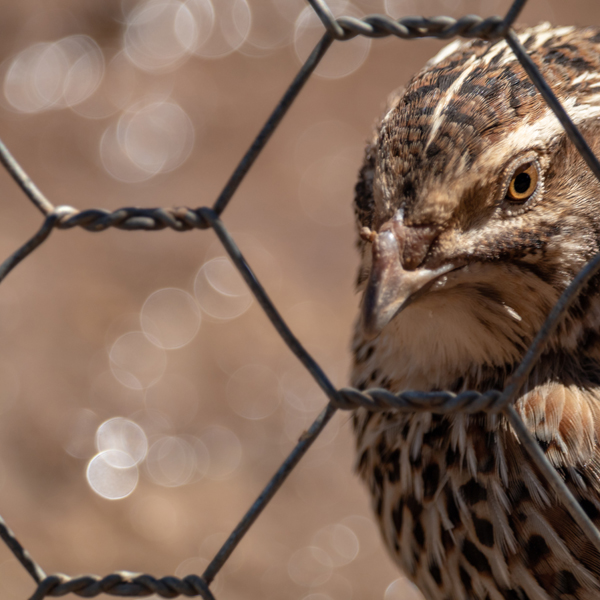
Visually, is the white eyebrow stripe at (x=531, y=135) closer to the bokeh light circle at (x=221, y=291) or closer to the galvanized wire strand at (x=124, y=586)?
the galvanized wire strand at (x=124, y=586)

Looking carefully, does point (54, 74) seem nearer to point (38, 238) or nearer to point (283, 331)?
point (38, 238)

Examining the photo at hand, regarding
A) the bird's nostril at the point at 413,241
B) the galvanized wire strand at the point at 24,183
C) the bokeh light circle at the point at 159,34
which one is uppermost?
the bokeh light circle at the point at 159,34

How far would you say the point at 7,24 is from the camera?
550cm

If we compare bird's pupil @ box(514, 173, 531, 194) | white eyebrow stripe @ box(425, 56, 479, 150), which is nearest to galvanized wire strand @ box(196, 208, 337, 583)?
white eyebrow stripe @ box(425, 56, 479, 150)

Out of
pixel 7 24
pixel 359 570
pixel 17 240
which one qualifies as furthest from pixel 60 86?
pixel 359 570

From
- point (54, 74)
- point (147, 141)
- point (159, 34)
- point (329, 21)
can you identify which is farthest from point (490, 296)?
point (159, 34)

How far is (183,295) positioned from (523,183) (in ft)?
10.4

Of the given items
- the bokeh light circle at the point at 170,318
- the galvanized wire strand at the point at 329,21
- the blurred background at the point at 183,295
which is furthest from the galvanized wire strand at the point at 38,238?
the bokeh light circle at the point at 170,318

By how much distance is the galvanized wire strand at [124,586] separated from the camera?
4.14ft

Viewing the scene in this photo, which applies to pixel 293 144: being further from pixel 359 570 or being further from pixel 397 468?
pixel 397 468

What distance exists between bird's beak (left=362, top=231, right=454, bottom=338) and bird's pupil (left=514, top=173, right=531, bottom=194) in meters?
0.22

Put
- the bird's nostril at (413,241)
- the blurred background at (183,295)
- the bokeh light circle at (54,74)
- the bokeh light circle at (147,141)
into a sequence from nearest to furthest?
1. the bird's nostril at (413,241)
2. the blurred background at (183,295)
3. the bokeh light circle at (147,141)
4. the bokeh light circle at (54,74)

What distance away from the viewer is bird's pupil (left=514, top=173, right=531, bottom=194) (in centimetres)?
138

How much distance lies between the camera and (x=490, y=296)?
148 centimetres
